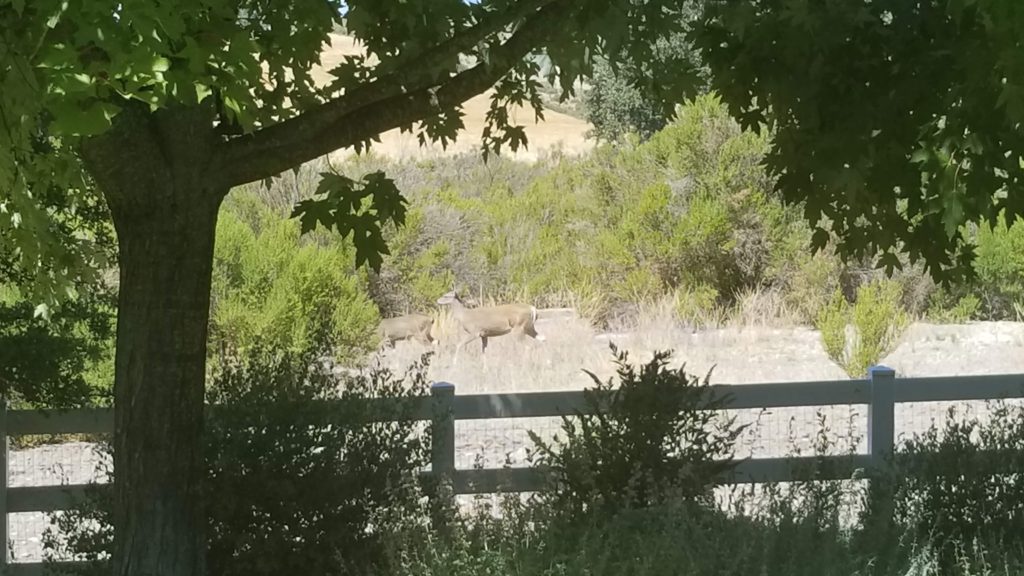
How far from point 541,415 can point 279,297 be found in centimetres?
674

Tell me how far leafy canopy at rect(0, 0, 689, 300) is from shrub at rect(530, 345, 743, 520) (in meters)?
1.16

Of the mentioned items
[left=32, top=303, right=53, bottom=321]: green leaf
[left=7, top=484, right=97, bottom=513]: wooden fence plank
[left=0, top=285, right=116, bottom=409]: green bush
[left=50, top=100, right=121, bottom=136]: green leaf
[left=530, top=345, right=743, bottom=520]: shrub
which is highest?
[left=50, top=100, right=121, bottom=136]: green leaf

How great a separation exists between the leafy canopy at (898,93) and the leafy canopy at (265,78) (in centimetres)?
35

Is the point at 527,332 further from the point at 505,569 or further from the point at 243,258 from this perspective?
the point at 505,569

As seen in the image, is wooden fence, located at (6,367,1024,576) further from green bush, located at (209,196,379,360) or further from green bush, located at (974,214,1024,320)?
green bush, located at (974,214,1024,320)

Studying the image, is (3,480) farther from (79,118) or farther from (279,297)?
(279,297)

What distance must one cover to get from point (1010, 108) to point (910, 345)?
37.8 ft

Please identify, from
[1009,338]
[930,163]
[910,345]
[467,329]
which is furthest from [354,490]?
[1009,338]

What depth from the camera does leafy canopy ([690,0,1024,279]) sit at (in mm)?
3391

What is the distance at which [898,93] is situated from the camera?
12.3ft

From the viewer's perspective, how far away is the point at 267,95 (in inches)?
195

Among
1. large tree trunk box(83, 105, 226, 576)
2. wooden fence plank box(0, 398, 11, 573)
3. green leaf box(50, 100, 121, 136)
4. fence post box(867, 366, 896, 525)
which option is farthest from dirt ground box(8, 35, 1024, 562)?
green leaf box(50, 100, 121, 136)

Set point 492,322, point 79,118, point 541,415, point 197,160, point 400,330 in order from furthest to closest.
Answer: point 492,322 → point 400,330 → point 541,415 → point 197,160 → point 79,118

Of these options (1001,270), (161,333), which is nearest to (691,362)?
(1001,270)
